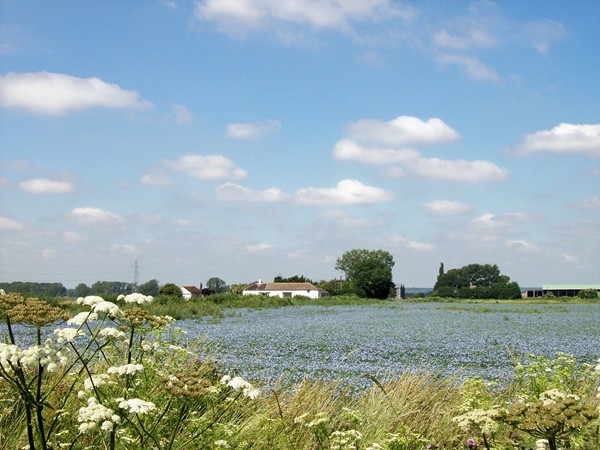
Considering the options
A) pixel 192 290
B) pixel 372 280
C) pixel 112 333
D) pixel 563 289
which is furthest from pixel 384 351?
pixel 563 289

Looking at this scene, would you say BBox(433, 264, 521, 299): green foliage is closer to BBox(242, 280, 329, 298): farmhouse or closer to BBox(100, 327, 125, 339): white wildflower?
BBox(242, 280, 329, 298): farmhouse

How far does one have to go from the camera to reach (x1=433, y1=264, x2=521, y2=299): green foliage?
293 ft

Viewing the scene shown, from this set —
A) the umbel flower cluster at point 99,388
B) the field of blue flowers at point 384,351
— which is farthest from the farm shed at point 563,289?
the umbel flower cluster at point 99,388

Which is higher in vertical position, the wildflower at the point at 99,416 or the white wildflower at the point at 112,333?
the white wildflower at the point at 112,333

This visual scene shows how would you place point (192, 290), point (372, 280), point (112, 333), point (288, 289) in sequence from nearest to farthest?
1. point (112, 333)
2. point (372, 280)
3. point (288, 289)
4. point (192, 290)

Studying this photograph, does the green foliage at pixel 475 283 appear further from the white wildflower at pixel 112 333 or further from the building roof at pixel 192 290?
the white wildflower at pixel 112 333

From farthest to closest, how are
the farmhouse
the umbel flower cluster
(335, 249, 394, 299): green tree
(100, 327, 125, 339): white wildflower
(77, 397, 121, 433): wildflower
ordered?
the farmhouse → (335, 249, 394, 299): green tree → (100, 327, 125, 339): white wildflower → the umbel flower cluster → (77, 397, 121, 433): wildflower

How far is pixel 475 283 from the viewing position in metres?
141

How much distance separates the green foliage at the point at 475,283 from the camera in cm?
8944

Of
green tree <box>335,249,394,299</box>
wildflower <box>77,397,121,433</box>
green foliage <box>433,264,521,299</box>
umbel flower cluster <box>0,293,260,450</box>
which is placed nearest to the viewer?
wildflower <box>77,397,121,433</box>

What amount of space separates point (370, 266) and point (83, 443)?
100 meters

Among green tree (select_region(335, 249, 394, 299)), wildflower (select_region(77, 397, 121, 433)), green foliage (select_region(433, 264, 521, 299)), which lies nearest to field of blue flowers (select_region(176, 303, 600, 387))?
wildflower (select_region(77, 397, 121, 433))

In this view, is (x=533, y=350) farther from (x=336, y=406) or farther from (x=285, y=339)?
(x=336, y=406)

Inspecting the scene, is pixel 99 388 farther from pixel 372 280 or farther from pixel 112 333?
pixel 372 280
